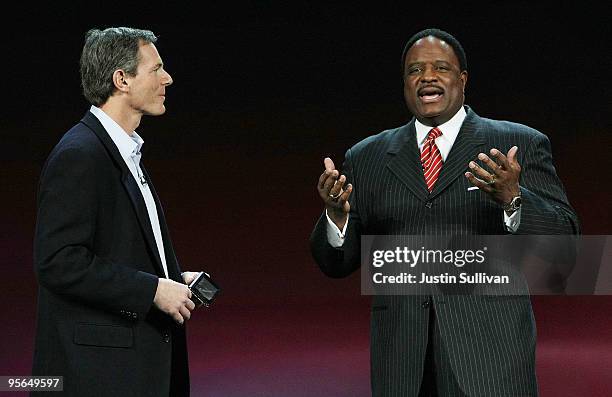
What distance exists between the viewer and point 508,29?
173 inches

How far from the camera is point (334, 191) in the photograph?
2152mm

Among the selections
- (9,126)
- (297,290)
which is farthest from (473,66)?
(9,126)

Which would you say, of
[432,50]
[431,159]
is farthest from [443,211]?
[432,50]

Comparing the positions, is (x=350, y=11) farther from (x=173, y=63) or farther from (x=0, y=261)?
(x=0, y=261)

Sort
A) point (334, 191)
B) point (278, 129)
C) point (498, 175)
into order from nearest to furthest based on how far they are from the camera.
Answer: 1. point (498, 175)
2. point (334, 191)
3. point (278, 129)

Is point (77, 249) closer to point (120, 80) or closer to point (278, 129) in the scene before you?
point (120, 80)

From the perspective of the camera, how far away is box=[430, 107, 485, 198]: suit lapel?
7.42 feet

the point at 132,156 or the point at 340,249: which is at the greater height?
the point at 132,156

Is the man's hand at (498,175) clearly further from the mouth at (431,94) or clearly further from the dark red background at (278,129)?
the dark red background at (278,129)

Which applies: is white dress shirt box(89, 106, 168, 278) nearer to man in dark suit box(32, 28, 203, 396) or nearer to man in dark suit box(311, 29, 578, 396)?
man in dark suit box(32, 28, 203, 396)

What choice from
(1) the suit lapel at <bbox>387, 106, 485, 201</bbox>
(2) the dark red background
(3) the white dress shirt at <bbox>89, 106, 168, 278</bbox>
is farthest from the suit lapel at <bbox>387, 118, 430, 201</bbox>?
(2) the dark red background

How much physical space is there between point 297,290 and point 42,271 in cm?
269

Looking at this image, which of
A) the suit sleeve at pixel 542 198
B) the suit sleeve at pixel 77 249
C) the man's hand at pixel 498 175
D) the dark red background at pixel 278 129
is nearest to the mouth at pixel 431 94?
the suit sleeve at pixel 542 198

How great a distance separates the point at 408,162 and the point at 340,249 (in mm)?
281
